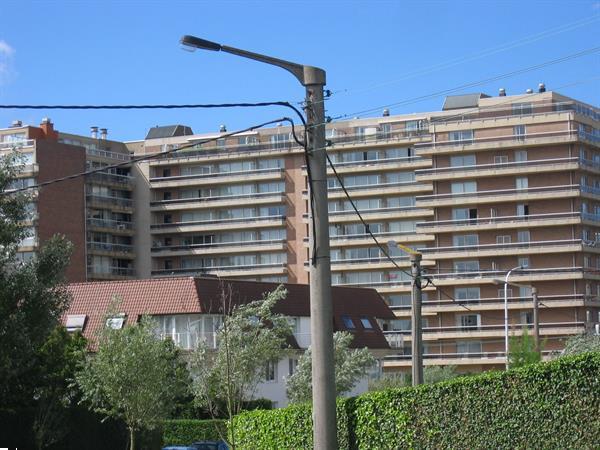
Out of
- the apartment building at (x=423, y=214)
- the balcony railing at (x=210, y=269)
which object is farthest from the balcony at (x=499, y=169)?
the balcony railing at (x=210, y=269)

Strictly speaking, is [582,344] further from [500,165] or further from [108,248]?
[108,248]

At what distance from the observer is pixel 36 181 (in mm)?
103125

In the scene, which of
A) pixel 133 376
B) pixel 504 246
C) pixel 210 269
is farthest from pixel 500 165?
pixel 133 376

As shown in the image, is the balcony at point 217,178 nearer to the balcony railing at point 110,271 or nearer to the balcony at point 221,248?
the balcony at point 221,248

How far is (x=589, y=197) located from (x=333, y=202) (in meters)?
24.3

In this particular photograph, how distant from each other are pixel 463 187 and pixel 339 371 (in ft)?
185

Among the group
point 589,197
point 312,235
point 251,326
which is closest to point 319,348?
point 312,235

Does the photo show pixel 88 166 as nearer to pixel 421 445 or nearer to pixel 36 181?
pixel 36 181

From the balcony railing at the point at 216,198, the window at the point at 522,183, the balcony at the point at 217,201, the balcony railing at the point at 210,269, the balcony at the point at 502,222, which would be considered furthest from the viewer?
the balcony railing at the point at 216,198

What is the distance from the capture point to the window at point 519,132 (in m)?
102

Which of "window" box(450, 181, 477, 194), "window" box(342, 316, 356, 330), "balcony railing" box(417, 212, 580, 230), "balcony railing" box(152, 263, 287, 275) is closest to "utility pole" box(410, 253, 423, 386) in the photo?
"window" box(342, 316, 356, 330)

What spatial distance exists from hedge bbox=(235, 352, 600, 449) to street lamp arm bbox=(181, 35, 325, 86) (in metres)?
5.56

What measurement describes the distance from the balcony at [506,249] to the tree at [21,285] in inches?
2938

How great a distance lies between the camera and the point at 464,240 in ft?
343
